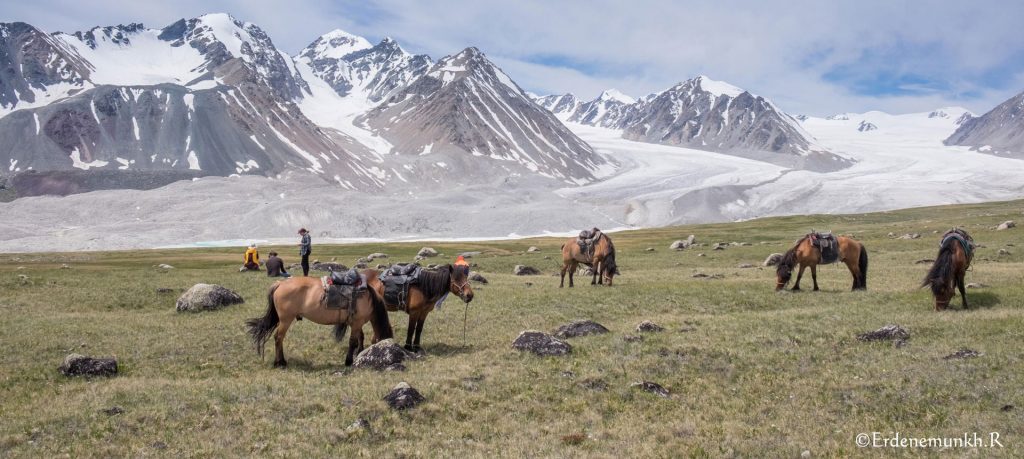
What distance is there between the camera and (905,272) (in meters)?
34.0

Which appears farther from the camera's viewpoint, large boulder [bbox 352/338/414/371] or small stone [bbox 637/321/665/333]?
small stone [bbox 637/321/665/333]

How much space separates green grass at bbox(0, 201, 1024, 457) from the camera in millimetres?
11430

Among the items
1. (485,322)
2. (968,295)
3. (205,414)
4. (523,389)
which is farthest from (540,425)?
(968,295)

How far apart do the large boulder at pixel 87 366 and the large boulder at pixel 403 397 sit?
8360 mm

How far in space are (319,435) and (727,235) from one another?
7953 centimetres

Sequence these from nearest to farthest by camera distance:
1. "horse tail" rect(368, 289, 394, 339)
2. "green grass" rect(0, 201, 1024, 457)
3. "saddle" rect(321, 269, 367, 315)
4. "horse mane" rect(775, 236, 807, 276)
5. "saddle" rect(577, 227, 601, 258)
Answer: "green grass" rect(0, 201, 1024, 457) → "saddle" rect(321, 269, 367, 315) → "horse tail" rect(368, 289, 394, 339) → "horse mane" rect(775, 236, 807, 276) → "saddle" rect(577, 227, 601, 258)

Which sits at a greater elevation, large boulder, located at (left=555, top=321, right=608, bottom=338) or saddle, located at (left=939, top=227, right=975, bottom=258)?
saddle, located at (left=939, top=227, right=975, bottom=258)

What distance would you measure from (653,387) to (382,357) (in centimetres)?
740

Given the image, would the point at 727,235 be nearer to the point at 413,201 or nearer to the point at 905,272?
the point at 905,272

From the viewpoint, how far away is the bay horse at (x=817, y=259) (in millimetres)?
28750

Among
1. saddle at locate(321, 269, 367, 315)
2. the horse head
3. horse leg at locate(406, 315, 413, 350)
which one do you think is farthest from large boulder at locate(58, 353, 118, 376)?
the horse head

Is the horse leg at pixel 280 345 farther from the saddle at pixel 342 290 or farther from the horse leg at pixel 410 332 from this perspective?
the horse leg at pixel 410 332

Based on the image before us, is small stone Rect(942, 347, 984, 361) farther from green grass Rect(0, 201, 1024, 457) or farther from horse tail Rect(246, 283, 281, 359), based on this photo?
horse tail Rect(246, 283, 281, 359)

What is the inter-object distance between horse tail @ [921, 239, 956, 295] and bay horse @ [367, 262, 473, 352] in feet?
53.6
